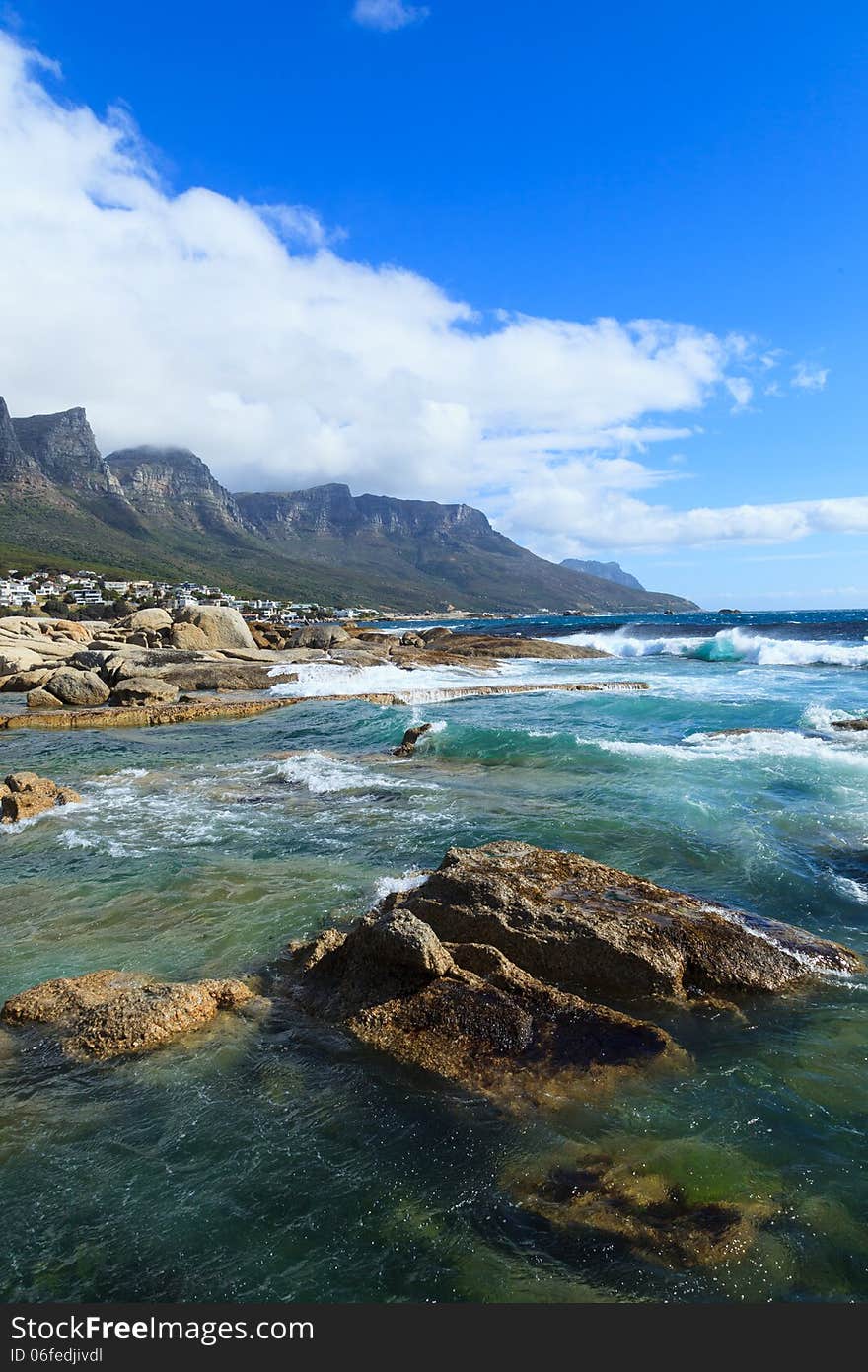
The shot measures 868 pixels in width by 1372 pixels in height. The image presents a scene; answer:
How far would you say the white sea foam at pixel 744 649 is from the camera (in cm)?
5238

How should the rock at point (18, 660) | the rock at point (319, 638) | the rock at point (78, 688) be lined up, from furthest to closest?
1. the rock at point (319, 638)
2. the rock at point (18, 660)
3. the rock at point (78, 688)

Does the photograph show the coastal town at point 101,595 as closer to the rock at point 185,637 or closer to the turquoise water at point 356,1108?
the rock at point 185,637

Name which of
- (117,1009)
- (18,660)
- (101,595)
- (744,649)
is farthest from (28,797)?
(101,595)

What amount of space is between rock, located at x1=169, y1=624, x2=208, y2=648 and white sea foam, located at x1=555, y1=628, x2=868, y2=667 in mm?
38890

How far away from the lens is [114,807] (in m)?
14.0

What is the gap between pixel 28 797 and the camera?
1377 cm

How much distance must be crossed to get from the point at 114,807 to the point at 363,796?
5146 mm

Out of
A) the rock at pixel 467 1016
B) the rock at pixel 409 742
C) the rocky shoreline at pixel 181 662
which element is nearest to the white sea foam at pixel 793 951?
the rock at pixel 467 1016

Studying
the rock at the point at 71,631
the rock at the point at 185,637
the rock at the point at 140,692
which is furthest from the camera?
the rock at the point at 71,631

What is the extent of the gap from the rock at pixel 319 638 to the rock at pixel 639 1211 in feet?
156

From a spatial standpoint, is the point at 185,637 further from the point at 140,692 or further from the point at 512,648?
the point at 512,648

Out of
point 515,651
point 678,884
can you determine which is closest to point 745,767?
point 678,884

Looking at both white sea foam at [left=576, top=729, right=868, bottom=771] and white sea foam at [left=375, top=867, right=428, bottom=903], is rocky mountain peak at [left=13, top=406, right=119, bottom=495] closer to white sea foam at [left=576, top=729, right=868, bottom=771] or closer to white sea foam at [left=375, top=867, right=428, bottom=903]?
white sea foam at [left=576, top=729, right=868, bottom=771]

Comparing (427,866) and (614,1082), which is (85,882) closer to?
(427,866)
